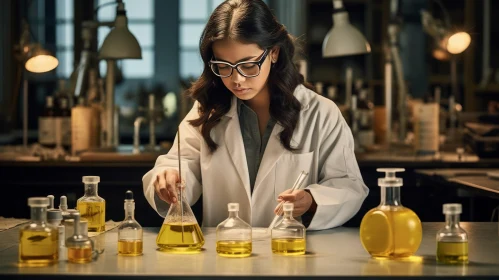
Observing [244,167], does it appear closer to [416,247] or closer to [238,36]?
[238,36]

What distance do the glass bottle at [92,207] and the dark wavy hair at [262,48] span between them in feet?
1.93

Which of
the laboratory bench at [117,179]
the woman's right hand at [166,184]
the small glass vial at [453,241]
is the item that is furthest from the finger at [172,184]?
the laboratory bench at [117,179]

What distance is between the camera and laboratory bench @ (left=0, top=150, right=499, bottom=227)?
4.57 meters

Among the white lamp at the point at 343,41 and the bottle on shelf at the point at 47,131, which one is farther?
the bottle on shelf at the point at 47,131

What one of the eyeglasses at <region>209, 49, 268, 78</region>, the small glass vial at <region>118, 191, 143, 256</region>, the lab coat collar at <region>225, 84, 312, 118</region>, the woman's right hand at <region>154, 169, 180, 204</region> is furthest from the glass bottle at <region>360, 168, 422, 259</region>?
the lab coat collar at <region>225, 84, 312, 118</region>

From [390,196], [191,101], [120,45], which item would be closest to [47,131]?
[120,45]

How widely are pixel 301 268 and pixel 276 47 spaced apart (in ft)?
3.69

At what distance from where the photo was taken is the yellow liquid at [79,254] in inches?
78.5

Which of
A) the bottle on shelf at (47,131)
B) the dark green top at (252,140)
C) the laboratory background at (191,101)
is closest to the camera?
the dark green top at (252,140)

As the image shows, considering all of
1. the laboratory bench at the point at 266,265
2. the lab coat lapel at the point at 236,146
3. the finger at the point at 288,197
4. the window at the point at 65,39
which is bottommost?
the laboratory bench at the point at 266,265

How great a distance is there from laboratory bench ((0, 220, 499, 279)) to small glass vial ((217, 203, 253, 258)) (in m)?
0.02

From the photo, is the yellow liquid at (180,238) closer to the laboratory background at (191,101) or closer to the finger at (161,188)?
the laboratory background at (191,101)

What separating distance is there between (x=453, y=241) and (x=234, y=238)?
48 centimetres

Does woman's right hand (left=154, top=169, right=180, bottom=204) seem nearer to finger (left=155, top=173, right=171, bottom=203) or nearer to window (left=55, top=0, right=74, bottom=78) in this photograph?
finger (left=155, top=173, right=171, bottom=203)
